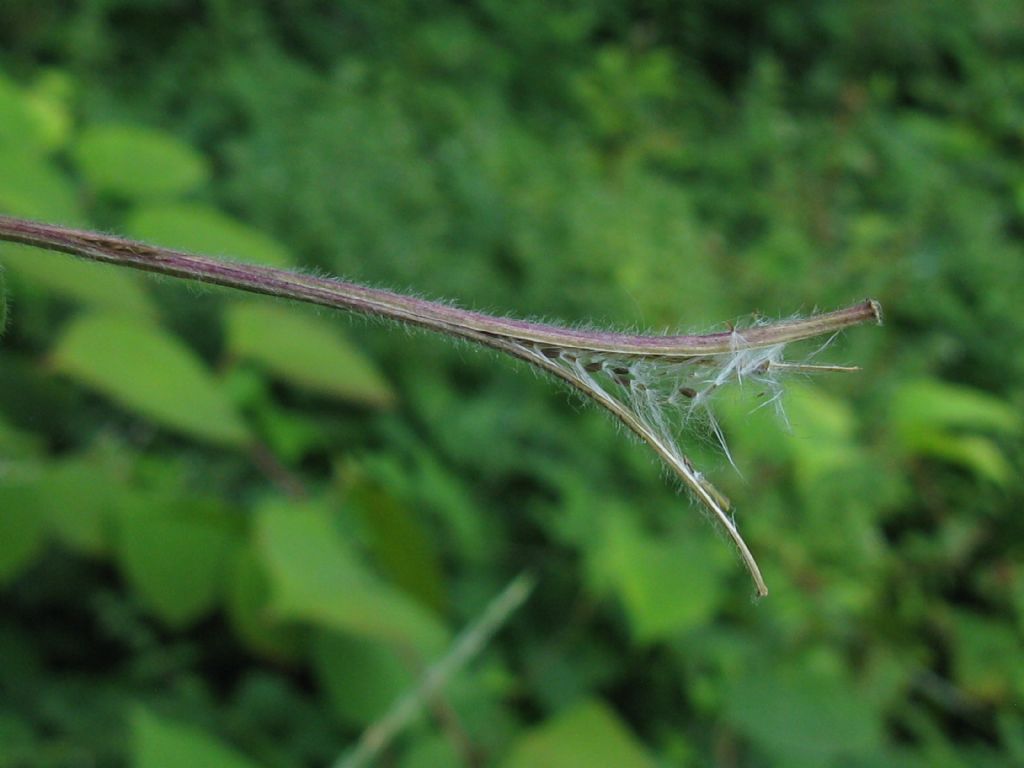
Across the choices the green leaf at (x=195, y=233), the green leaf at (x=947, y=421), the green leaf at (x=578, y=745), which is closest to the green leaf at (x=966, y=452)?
the green leaf at (x=947, y=421)

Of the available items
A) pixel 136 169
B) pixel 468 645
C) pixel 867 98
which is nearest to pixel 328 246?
pixel 136 169

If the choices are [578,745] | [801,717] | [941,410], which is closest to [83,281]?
[578,745]

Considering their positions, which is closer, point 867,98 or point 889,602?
point 889,602

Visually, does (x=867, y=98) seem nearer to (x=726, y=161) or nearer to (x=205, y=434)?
(x=726, y=161)

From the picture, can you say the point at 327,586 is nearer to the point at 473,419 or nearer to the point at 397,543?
the point at 397,543

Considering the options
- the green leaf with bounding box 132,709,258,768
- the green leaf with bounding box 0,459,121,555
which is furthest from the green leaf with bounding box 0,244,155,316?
the green leaf with bounding box 132,709,258,768
